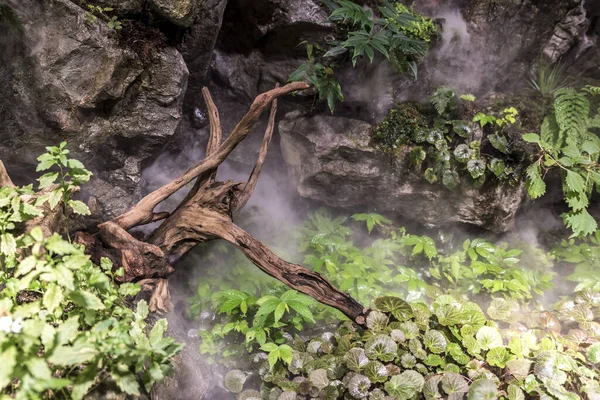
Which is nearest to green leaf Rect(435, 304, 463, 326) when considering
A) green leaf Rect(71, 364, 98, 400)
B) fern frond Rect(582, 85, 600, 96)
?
green leaf Rect(71, 364, 98, 400)

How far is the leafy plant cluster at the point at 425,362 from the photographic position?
116 inches

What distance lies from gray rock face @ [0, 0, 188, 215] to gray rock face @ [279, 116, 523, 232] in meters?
1.51

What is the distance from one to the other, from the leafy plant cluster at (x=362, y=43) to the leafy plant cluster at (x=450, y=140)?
55 cm

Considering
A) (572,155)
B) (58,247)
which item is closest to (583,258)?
(572,155)

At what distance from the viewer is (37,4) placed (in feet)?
10.2

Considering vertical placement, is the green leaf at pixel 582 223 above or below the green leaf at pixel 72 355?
above

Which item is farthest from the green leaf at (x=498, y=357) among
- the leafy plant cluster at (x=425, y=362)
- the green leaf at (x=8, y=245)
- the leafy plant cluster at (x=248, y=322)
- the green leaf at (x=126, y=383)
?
the green leaf at (x=8, y=245)

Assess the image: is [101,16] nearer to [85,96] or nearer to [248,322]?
[85,96]

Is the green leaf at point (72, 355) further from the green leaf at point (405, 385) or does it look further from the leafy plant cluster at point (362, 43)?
the leafy plant cluster at point (362, 43)

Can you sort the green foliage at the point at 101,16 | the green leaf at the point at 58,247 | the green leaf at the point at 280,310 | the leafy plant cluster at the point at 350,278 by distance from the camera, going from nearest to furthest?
1. the green leaf at the point at 58,247
2. the green leaf at the point at 280,310
3. the green foliage at the point at 101,16
4. the leafy plant cluster at the point at 350,278

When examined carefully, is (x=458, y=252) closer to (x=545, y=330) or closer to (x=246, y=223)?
(x=545, y=330)

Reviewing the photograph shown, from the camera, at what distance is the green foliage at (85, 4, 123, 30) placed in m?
3.26

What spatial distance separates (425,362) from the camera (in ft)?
10.2

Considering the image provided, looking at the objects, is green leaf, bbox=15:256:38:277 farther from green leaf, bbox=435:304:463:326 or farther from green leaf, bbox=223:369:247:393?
green leaf, bbox=435:304:463:326
